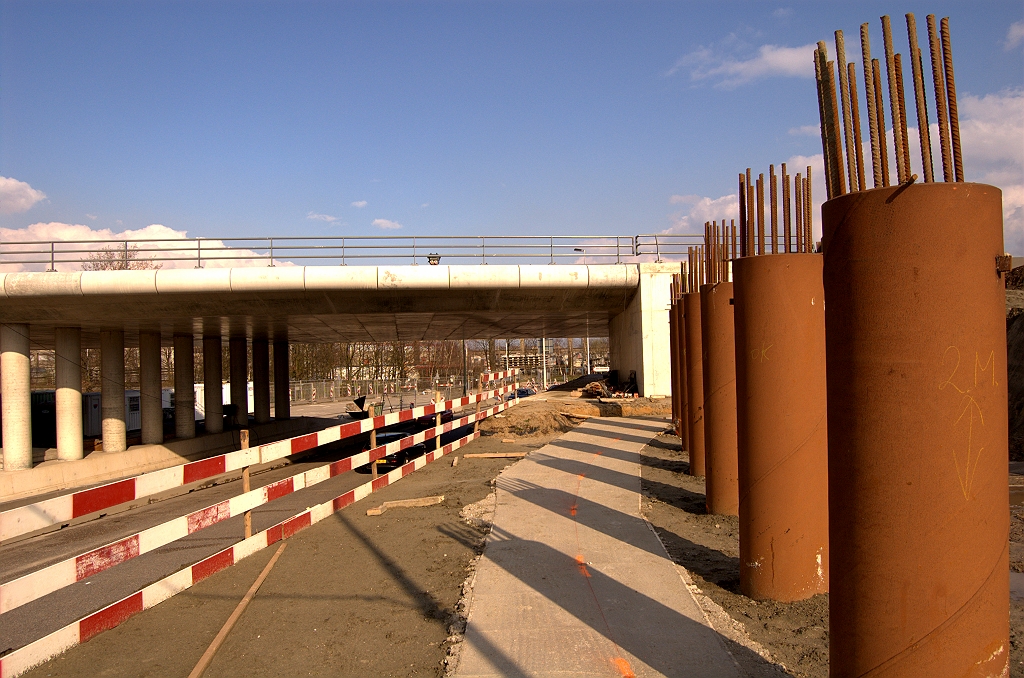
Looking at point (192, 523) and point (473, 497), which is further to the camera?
point (473, 497)

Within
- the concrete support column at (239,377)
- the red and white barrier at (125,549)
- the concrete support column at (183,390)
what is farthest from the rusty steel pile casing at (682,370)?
the concrete support column at (239,377)

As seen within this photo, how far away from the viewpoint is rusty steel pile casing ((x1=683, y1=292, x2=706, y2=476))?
10.0 meters

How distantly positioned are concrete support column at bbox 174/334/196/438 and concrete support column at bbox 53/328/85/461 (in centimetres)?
503

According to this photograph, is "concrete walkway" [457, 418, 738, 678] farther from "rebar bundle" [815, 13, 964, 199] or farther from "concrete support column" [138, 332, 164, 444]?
"concrete support column" [138, 332, 164, 444]

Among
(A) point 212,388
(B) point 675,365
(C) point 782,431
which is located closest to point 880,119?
(C) point 782,431

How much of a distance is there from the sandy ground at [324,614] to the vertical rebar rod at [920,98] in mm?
3605

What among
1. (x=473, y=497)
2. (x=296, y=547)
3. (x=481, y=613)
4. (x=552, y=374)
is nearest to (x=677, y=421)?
(x=473, y=497)

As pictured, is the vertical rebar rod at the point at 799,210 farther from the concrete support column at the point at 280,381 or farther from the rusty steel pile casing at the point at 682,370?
the concrete support column at the point at 280,381

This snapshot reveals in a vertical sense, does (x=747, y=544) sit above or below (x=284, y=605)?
above

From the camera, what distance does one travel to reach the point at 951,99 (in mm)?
3176

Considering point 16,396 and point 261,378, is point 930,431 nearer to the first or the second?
point 16,396

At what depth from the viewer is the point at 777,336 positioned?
17.0ft

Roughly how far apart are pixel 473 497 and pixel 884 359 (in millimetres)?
6845

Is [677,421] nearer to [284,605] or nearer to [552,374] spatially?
[284,605]
